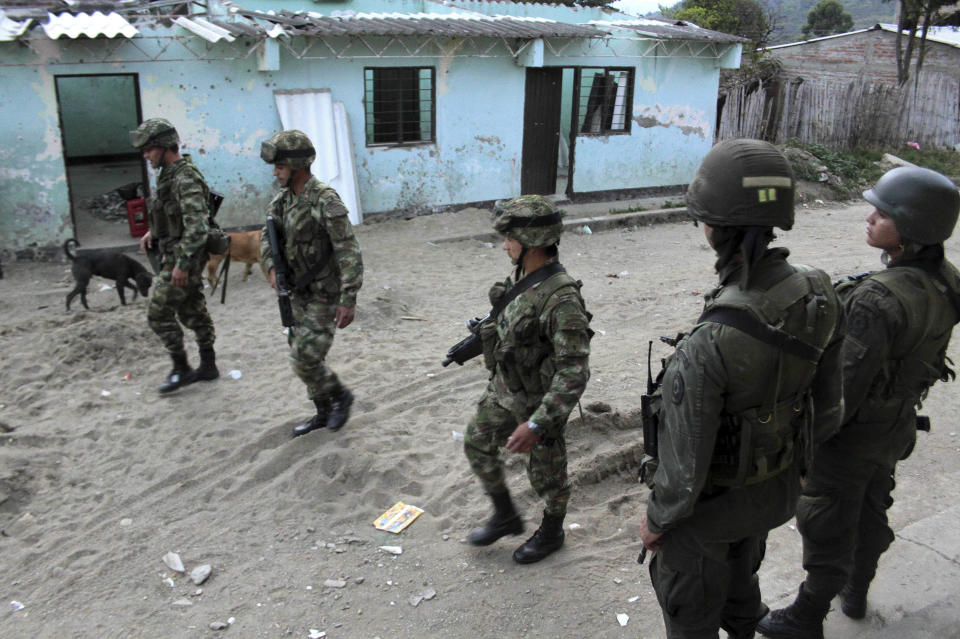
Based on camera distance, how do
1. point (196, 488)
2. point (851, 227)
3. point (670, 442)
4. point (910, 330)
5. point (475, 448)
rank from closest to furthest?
point (670, 442), point (910, 330), point (475, 448), point (196, 488), point (851, 227)

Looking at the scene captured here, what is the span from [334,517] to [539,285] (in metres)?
1.83

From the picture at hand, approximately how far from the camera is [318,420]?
4.90 meters

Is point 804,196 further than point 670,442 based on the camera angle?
Yes

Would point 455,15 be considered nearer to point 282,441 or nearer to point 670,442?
point 282,441

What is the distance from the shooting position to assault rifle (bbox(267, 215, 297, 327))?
4586mm

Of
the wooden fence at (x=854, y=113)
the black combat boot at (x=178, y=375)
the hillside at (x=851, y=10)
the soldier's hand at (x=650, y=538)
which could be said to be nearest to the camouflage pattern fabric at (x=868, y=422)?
the soldier's hand at (x=650, y=538)

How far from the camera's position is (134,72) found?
9242mm

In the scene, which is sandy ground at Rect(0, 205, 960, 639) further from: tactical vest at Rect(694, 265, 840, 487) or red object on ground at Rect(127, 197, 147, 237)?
red object on ground at Rect(127, 197, 147, 237)

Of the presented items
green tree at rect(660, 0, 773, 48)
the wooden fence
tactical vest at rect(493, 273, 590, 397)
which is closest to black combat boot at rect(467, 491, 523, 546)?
tactical vest at rect(493, 273, 590, 397)

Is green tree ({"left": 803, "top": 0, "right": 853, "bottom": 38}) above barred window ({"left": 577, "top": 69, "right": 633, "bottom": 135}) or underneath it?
above

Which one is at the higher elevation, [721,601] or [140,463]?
[721,601]

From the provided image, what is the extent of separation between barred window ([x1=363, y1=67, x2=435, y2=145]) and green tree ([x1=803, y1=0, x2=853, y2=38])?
104 ft

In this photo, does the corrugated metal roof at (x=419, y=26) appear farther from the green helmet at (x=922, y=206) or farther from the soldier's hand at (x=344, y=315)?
the green helmet at (x=922, y=206)

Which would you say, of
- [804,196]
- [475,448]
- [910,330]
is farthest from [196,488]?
[804,196]
